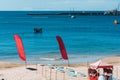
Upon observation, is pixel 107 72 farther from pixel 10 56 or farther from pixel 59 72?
pixel 10 56

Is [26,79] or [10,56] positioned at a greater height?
[26,79]

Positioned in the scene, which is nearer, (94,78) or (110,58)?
(94,78)

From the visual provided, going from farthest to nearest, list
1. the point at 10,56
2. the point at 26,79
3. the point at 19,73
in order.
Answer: the point at 10,56 < the point at 19,73 < the point at 26,79

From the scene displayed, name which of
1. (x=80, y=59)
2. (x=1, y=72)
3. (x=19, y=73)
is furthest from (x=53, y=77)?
(x=80, y=59)

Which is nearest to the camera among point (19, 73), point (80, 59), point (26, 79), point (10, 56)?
point (26, 79)

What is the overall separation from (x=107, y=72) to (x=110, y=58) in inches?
685

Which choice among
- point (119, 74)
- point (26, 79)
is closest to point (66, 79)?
point (26, 79)

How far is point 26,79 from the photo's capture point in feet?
81.9

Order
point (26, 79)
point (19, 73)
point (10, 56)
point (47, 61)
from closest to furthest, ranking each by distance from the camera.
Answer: point (26, 79)
point (19, 73)
point (47, 61)
point (10, 56)

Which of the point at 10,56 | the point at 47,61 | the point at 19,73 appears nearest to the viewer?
the point at 19,73

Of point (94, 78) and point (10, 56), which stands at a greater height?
point (94, 78)

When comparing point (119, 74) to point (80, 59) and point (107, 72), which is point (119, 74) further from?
point (80, 59)

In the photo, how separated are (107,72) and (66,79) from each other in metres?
3.14

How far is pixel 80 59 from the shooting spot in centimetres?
3959
